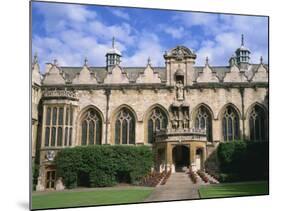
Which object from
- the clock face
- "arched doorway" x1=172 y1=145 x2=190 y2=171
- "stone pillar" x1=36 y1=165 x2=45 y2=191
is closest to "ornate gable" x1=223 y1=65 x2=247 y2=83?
"arched doorway" x1=172 y1=145 x2=190 y2=171

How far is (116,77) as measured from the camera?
1393 centimetres

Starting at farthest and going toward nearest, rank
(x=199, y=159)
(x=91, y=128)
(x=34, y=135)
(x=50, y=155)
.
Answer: (x=199, y=159)
(x=91, y=128)
(x=50, y=155)
(x=34, y=135)

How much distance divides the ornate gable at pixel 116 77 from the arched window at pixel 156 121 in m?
1.51

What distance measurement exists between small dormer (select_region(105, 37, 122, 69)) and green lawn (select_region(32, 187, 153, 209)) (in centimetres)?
377

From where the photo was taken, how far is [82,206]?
11719mm

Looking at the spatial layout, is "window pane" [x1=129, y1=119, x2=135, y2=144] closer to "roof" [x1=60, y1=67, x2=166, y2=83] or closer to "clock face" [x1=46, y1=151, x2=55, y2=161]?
"roof" [x1=60, y1=67, x2=166, y2=83]

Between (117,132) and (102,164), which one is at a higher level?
(117,132)

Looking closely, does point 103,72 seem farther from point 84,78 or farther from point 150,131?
point 150,131

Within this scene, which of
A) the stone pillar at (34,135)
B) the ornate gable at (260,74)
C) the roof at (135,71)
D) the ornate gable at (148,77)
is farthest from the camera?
the ornate gable at (260,74)

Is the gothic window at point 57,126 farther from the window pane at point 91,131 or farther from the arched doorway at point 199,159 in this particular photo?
the arched doorway at point 199,159

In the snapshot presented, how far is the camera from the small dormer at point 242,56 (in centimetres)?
1388

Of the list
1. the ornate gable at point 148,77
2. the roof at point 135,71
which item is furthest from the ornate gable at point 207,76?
the ornate gable at point 148,77

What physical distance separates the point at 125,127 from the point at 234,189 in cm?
406

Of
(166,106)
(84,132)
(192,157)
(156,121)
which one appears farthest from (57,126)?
(192,157)
